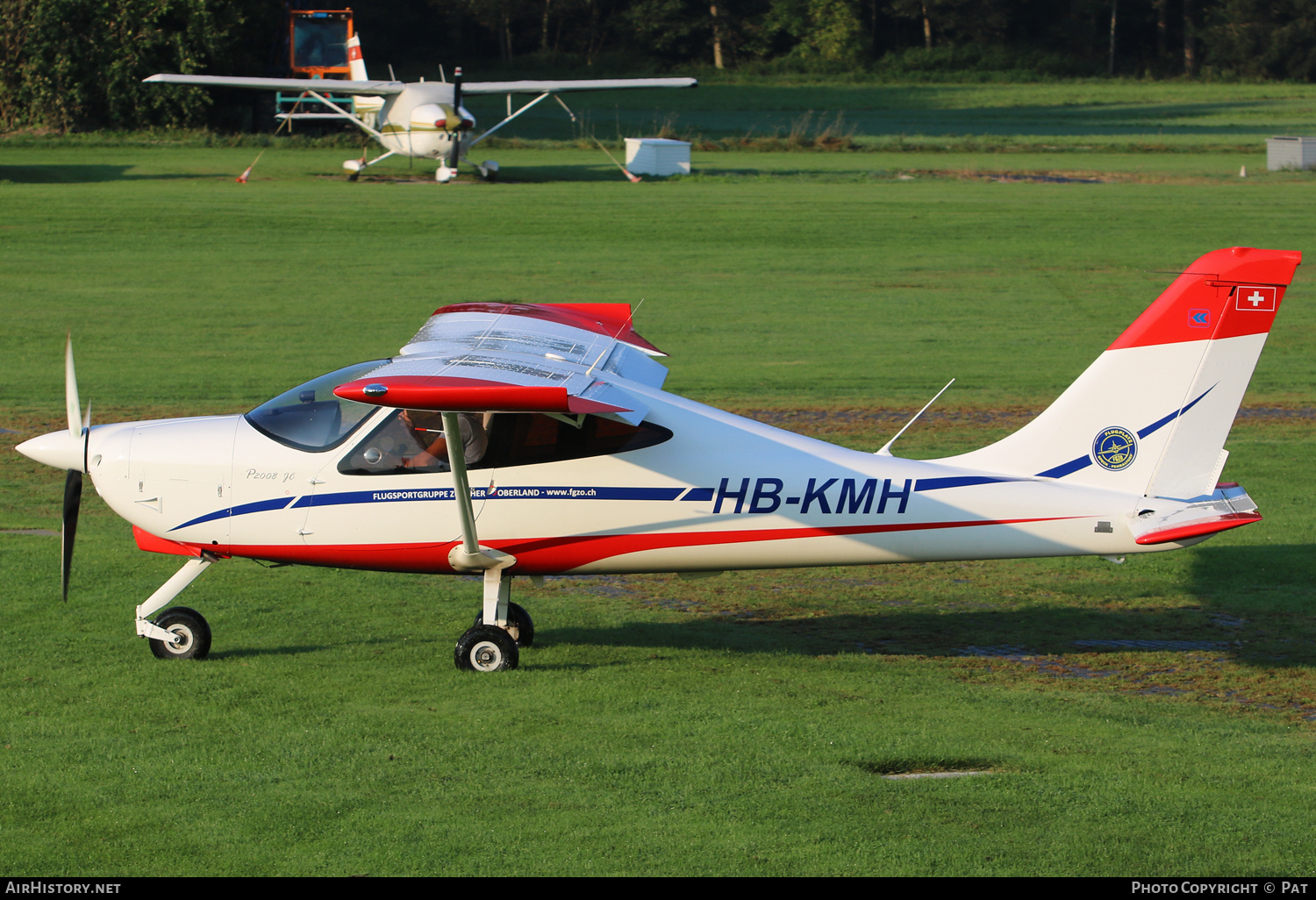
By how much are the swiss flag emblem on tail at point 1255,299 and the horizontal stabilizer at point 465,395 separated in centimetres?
467

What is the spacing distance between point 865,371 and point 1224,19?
3566 inches

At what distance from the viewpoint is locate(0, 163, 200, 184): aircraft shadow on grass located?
40375 mm

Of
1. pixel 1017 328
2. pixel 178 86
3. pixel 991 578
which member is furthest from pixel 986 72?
pixel 991 578

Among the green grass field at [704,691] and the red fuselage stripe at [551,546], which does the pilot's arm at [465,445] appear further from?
the green grass field at [704,691]

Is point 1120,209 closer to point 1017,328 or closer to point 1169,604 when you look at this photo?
point 1017,328

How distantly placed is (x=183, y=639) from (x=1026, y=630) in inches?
259

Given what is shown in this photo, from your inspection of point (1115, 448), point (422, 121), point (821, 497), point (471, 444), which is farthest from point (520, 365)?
point (422, 121)

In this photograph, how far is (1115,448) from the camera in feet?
31.5

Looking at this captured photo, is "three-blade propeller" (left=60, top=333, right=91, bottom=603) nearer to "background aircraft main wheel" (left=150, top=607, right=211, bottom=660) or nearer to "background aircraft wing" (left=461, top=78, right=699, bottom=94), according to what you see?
"background aircraft main wheel" (left=150, top=607, right=211, bottom=660)

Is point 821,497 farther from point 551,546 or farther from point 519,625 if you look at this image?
point 519,625

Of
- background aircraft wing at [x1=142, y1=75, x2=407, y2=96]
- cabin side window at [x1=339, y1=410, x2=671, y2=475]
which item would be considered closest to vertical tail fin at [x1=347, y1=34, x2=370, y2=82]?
background aircraft wing at [x1=142, y1=75, x2=407, y2=96]

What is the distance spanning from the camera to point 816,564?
31.7 ft

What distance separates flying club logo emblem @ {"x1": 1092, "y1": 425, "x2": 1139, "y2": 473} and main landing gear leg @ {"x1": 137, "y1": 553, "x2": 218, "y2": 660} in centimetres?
636

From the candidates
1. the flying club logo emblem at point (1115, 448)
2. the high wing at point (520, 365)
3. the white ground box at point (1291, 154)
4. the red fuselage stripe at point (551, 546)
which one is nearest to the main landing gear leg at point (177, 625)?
the red fuselage stripe at point (551, 546)
